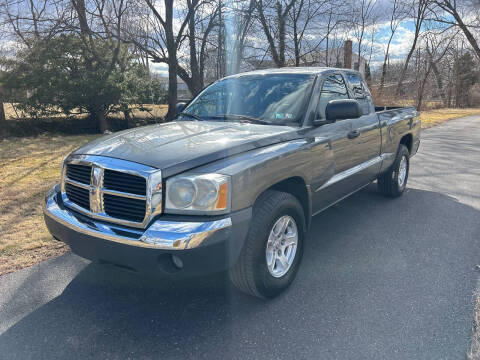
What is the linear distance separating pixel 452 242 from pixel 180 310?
3014 mm

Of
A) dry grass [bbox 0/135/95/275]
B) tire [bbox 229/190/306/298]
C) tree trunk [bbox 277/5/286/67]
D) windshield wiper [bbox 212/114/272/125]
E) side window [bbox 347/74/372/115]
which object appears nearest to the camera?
tire [bbox 229/190/306/298]

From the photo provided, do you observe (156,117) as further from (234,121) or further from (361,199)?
(234,121)

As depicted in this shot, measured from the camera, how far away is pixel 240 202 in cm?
255

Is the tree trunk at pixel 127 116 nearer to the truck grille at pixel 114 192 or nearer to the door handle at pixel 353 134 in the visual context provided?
the door handle at pixel 353 134

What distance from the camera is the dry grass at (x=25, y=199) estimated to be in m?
3.88

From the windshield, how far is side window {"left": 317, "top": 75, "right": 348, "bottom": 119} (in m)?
0.19

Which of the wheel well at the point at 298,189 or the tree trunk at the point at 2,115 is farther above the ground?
the tree trunk at the point at 2,115

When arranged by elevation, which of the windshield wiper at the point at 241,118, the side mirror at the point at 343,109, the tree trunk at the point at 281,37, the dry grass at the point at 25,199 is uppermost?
the tree trunk at the point at 281,37

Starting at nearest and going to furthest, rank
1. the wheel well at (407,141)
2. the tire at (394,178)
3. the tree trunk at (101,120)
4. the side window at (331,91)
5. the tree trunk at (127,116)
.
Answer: the side window at (331,91), the tire at (394,178), the wheel well at (407,141), the tree trunk at (101,120), the tree trunk at (127,116)

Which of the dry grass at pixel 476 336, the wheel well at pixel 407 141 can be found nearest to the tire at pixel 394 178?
the wheel well at pixel 407 141

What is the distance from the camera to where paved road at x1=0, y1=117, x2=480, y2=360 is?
2.45 meters

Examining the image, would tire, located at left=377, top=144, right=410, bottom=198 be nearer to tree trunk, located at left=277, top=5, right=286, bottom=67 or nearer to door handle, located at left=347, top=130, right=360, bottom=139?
door handle, located at left=347, top=130, right=360, bottom=139

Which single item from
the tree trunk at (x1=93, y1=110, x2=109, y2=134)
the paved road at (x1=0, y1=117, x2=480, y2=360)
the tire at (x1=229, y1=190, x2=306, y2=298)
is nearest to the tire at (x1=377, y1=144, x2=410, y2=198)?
the paved road at (x1=0, y1=117, x2=480, y2=360)

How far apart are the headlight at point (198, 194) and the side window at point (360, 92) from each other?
2.84 metres
